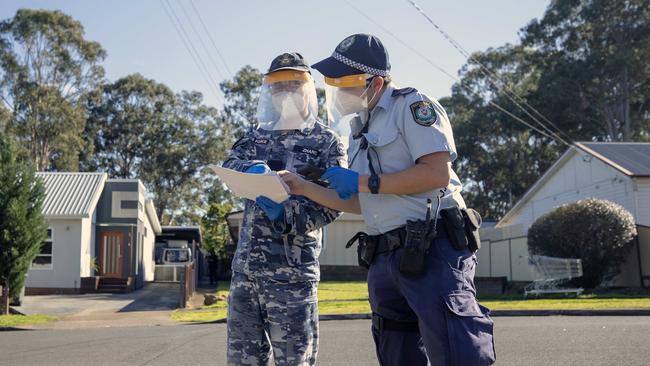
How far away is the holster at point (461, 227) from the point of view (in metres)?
3.04

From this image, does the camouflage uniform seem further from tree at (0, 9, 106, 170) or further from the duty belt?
tree at (0, 9, 106, 170)

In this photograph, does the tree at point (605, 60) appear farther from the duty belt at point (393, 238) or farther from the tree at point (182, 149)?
the duty belt at point (393, 238)

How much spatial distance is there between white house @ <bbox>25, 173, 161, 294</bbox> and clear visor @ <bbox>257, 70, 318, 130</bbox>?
922 inches

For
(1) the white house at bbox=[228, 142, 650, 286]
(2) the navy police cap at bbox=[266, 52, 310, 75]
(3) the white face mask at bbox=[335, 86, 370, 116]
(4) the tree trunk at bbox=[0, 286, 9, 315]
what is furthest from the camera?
(1) the white house at bbox=[228, 142, 650, 286]

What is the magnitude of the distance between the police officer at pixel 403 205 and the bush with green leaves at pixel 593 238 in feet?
58.3

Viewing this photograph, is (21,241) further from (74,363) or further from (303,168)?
(303,168)

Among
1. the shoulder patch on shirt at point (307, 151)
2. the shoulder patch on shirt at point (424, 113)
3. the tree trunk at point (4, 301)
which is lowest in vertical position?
the tree trunk at point (4, 301)

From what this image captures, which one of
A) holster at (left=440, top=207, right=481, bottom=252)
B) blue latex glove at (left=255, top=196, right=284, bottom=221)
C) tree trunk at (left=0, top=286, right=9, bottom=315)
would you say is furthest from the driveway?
holster at (left=440, top=207, right=481, bottom=252)

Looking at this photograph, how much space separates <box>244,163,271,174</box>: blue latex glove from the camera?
10.7 feet

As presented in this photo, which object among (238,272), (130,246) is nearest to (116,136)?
(130,246)

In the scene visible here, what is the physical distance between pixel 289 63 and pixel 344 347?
522 centimetres

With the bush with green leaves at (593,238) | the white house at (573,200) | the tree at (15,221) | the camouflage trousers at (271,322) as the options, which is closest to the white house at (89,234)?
the white house at (573,200)

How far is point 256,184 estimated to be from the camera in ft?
10.6

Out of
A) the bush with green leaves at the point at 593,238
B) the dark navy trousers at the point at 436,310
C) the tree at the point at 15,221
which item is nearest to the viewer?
the dark navy trousers at the point at 436,310
